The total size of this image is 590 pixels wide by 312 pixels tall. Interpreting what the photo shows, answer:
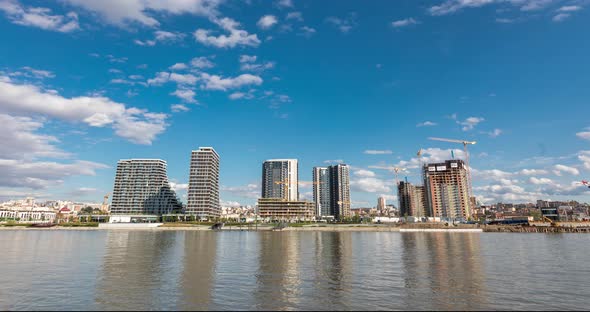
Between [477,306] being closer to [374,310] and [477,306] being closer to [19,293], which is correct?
[374,310]

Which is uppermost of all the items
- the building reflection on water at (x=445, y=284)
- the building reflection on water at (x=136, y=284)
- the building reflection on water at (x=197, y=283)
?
the building reflection on water at (x=136, y=284)

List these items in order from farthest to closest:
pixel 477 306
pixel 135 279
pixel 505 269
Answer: pixel 505 269 → pixel 135 279 → pixel 477 306

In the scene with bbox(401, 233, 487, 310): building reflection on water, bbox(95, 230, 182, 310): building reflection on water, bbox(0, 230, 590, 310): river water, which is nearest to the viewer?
bbox(95, 230, 182, 310): building reflection on water

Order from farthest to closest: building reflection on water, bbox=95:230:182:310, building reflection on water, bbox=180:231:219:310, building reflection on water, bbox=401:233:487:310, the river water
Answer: building reflection on water, bbox=401:233:487:310 → the river water → building reflection on water, bbox=95:230:182:310 → building reflection on water, bbox=180:231:219:310

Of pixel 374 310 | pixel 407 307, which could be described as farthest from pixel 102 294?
pixel 407 307

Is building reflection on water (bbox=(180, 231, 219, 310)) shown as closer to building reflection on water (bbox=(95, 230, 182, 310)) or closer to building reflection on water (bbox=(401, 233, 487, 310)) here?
building reflection on water (bbox=(95, 230, 182, 310))

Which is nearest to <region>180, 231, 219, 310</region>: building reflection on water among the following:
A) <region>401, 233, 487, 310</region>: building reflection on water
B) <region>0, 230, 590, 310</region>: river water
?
<region>0, 230, 590, 310</region>: river water

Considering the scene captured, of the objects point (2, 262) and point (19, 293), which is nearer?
point (19, 293)

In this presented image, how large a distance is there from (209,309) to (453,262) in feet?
181

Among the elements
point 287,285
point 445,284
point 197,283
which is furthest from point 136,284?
point 445,284

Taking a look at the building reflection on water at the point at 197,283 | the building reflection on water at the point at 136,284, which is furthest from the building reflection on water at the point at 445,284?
the building reflection on water at the point at 136,284

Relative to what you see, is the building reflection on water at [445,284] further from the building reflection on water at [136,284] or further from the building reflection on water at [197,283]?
the building reflection on water at [136,284]

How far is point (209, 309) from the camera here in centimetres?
3136

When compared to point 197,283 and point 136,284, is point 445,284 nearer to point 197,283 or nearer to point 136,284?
point 197,283
